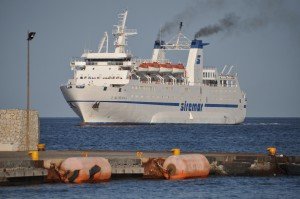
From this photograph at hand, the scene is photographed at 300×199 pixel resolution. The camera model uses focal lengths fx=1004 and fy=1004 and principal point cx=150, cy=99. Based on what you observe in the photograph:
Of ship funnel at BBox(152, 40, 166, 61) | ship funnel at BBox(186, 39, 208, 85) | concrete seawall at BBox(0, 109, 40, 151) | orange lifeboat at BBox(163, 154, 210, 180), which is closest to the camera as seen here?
orange lifeboat at BBox(163, 154, 210, 180)

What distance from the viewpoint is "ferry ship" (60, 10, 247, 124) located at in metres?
104

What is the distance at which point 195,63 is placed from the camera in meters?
122

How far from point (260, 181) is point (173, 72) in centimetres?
8135

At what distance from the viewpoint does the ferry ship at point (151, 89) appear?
104269mm

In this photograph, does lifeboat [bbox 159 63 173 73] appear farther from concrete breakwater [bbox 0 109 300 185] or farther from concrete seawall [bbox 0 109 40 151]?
concrete seawall [bbox 0 109 40 151]

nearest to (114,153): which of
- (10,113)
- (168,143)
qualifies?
(10,113)

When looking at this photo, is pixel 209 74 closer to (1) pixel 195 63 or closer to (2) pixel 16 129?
(1) pixel 195 63

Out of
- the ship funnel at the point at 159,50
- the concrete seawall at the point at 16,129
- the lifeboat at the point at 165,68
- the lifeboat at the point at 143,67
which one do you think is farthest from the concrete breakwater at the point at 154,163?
the ship funnel at the point at 159,50

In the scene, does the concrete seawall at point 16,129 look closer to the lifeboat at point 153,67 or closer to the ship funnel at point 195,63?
the lifeboat at point 153,67

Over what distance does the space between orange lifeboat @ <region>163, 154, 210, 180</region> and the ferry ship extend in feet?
227

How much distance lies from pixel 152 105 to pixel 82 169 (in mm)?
76680

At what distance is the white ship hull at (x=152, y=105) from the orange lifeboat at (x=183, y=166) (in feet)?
227

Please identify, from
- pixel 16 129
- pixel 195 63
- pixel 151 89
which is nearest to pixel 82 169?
pixel 16 129

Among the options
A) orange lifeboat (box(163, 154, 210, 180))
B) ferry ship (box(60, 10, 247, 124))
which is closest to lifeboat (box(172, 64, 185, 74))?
ferry ship (box(60, 10, 247, 124))
